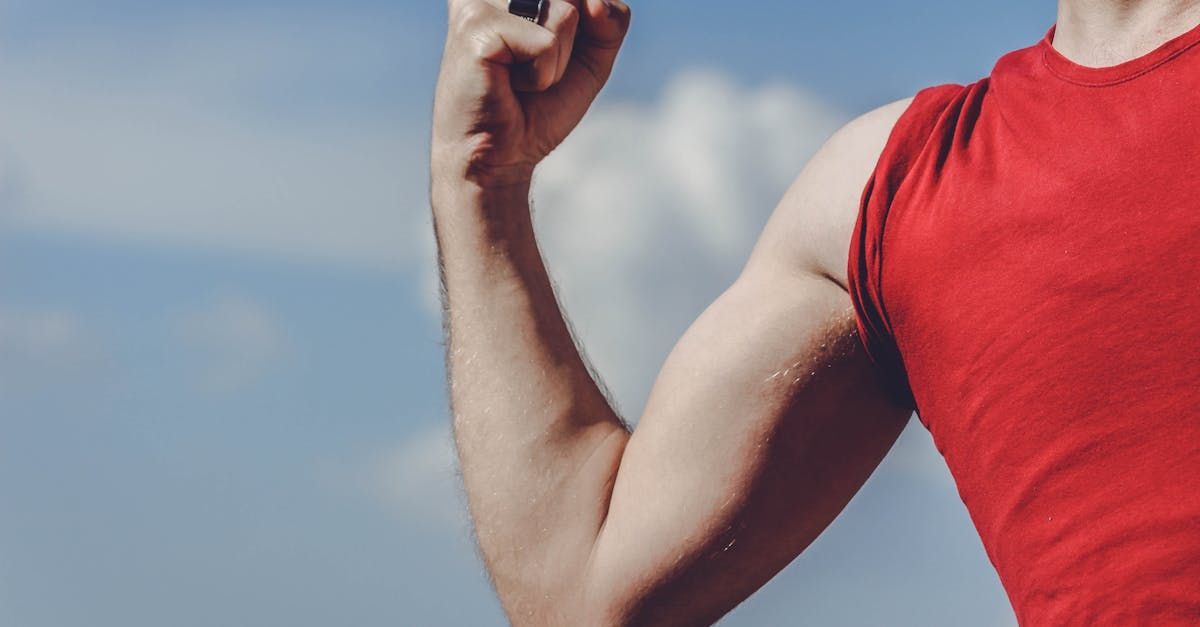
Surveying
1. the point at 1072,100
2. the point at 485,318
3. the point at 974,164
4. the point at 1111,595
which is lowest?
the point at 485,318

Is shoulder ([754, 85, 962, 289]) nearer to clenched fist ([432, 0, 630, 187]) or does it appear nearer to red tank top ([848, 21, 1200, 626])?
red tank top ([848, 21, 1200, 626])

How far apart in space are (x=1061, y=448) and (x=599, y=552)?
33.9 inches

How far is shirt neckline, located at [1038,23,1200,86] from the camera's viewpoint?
6.74 feet

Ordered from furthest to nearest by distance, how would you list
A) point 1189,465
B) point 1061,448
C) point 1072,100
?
1. point 1072,100
2. point 1061,448
3. point 1189,465

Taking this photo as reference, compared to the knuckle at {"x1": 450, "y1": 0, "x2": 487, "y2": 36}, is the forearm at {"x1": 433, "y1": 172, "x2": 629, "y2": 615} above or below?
below

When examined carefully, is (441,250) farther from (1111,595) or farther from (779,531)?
(1111,595)

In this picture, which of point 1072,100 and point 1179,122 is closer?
point 1179,122

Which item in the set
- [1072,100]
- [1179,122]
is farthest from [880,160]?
[1179,122]

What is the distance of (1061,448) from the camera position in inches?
79.8

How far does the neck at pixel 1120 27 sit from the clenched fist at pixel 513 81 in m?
0.81

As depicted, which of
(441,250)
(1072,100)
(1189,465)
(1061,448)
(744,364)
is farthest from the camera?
(441,250)

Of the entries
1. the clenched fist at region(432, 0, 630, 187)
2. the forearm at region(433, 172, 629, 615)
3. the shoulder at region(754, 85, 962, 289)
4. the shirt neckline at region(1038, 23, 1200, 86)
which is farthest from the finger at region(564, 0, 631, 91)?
the shirt neckline at region(1038, 23, 1200, 86)

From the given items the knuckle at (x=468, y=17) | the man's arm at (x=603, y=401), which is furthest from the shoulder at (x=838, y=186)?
the knuckle at (x=468, y=17)

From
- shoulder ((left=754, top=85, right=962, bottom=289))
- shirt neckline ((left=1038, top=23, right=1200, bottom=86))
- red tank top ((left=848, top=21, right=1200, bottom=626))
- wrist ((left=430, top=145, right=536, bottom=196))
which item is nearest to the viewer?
red tank top ((left=848, top=21, right=1200, bottom=626))
